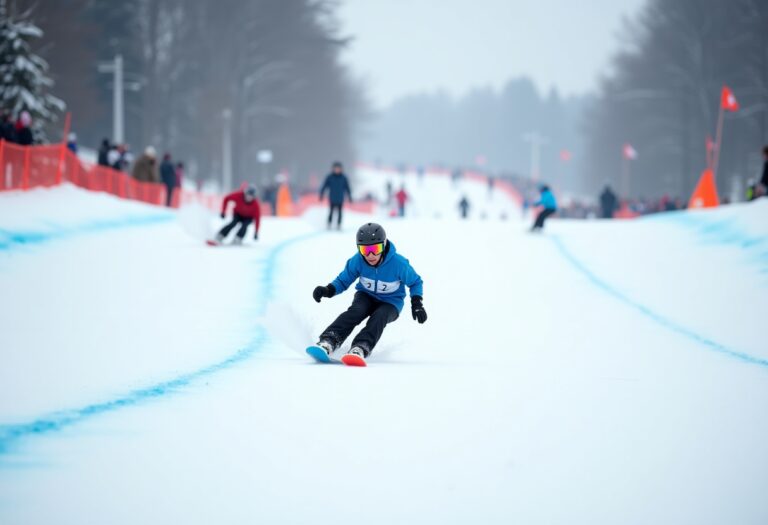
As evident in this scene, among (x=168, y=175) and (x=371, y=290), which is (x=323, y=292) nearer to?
(x=371, y=290)

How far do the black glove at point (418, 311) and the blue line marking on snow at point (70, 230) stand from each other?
9.41m

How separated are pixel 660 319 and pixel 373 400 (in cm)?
724

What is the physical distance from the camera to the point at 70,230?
2048 centimetres

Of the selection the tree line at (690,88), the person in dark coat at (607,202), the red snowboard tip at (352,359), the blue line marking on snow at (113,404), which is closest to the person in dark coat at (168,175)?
the person in dark coat at (607,202)

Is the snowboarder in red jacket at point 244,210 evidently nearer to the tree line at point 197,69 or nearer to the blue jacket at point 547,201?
the blue jacket at point 547,201

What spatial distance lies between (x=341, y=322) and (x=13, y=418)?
309 cm

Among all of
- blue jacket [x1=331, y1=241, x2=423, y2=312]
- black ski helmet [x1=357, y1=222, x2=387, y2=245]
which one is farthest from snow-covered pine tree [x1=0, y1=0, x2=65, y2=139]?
black ski helmet [x1=357, y1=222, x2=387, y2=245]

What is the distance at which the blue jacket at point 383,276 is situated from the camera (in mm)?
9320

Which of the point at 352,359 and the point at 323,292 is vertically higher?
the point at 323,292

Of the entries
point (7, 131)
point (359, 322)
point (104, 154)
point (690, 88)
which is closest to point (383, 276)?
point (359, 322)

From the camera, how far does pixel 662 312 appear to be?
14.5 metres

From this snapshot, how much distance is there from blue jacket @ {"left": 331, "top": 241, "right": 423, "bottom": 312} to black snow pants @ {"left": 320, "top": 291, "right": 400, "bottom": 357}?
0.38ft

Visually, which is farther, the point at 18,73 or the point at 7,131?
the point at 18,73

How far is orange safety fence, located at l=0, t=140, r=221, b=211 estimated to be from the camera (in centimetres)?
2094
